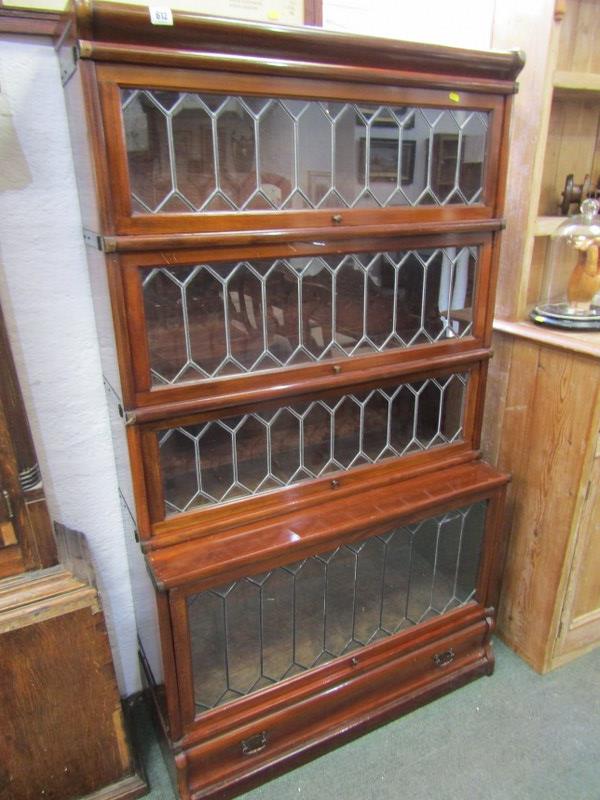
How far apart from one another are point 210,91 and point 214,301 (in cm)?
38

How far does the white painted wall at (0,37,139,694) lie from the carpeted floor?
70 centimetres

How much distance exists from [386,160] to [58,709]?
55.7 inches

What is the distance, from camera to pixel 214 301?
113cm

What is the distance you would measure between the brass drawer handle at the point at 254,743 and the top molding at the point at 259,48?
1482mm

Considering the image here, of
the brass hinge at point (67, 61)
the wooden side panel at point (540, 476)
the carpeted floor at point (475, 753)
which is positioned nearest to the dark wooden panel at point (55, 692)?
the carpeted floor at point (475, 753)

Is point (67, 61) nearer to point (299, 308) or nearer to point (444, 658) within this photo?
point (299, 308)

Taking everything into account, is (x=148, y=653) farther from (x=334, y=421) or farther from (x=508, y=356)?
(x=508, y=356)

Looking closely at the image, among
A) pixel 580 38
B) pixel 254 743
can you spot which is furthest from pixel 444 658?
pixel 580 38

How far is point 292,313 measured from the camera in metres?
1.22

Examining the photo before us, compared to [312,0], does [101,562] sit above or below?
below

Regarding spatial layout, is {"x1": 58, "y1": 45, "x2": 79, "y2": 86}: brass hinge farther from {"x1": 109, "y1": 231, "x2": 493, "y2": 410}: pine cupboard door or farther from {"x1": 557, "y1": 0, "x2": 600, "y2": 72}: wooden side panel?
{"x1": 557, "y1": 0, "x2": 600, "y2": 72}: wooden side panel

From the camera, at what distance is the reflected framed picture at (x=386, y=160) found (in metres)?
1.19

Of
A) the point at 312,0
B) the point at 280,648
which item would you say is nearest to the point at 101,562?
the point at 280,648

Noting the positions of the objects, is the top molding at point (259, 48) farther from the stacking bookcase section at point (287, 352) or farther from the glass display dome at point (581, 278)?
the glass display dome at point (581, 278)
